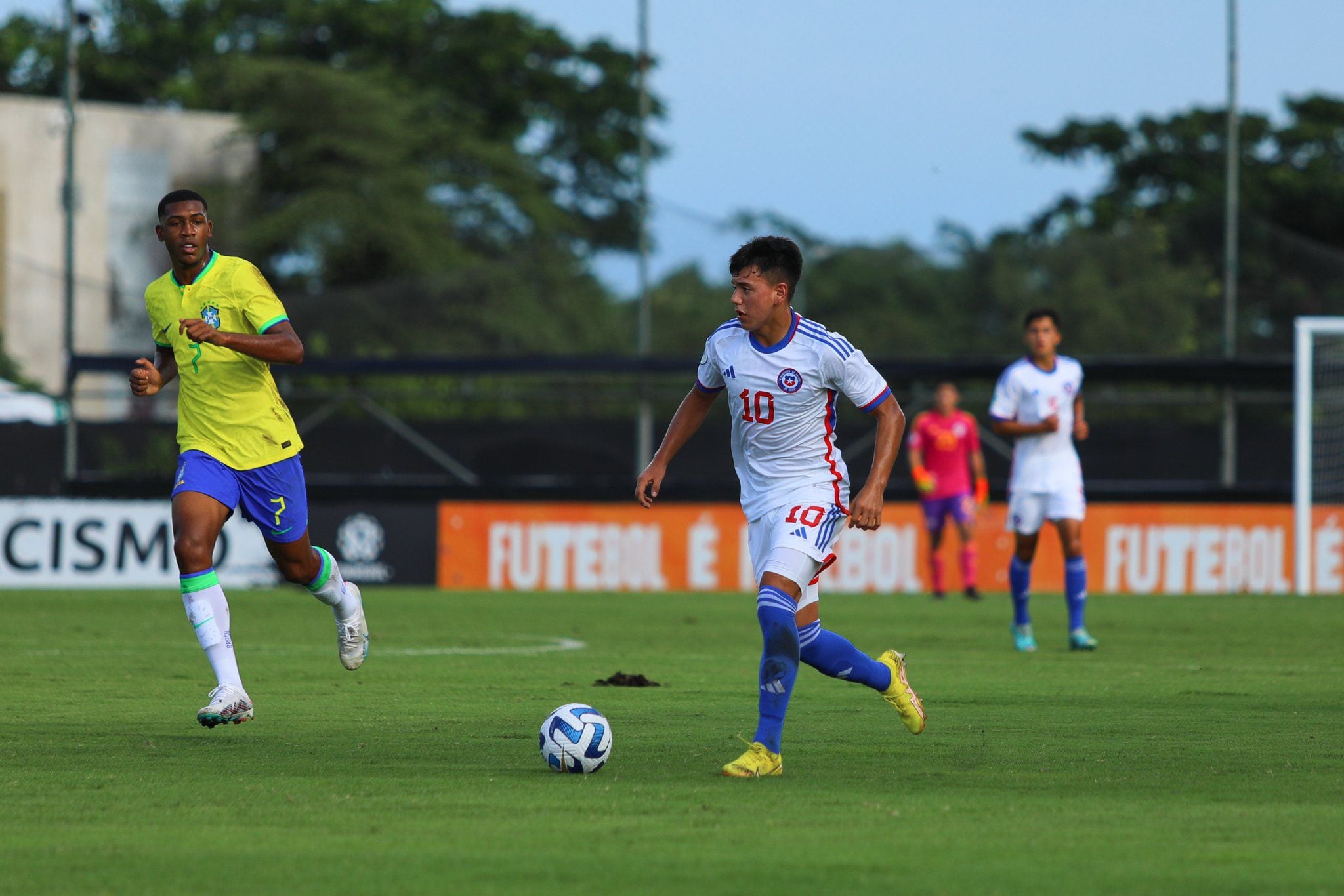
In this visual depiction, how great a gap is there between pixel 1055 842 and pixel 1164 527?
1702cm

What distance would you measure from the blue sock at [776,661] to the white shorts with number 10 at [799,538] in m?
0.12

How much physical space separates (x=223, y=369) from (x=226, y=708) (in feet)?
5.40

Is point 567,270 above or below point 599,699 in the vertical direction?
above

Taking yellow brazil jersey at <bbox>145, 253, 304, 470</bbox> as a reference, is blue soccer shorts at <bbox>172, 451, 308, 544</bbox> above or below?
below

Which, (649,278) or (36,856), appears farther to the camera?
(649,278)

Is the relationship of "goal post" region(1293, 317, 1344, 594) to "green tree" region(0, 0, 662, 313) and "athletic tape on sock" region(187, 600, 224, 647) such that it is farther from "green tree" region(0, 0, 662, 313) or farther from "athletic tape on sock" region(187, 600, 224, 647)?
"green tree" region(0, 0, 662, 313)

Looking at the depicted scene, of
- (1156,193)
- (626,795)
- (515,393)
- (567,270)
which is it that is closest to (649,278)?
(567,270)

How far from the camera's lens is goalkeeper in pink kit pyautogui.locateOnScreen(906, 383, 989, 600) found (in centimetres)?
2002

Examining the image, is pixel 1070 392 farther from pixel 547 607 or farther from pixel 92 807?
pixel 92 807

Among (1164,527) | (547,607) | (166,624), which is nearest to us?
(166,624)

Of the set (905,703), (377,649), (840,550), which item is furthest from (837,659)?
(840,550)

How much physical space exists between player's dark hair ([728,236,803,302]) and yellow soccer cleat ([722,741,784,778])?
173cm

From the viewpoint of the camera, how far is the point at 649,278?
96.9 ft

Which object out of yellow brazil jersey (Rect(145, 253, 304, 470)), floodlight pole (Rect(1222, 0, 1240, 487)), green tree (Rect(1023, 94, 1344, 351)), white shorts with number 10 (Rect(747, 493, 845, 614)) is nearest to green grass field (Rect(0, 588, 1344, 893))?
white shorts with number 10 (Rect(747, 493, 845, 614))
